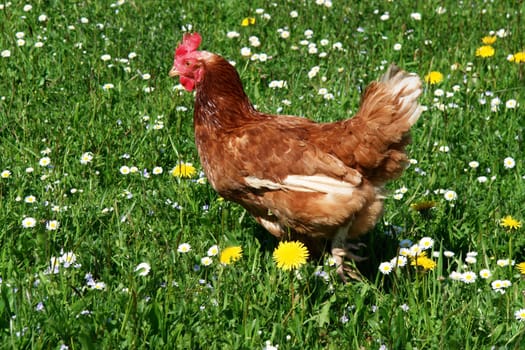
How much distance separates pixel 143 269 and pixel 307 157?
3.45ft

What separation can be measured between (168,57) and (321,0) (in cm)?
173

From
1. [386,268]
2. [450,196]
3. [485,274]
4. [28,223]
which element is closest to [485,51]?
[450,196]

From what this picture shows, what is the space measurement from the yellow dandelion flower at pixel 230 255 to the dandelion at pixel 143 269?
0.38 m

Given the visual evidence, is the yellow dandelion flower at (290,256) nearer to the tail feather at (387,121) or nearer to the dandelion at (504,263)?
the tail feather at (387,121)

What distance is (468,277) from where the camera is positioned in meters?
4.21

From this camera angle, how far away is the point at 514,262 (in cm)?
454

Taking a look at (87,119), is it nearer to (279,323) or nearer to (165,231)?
(165,231)

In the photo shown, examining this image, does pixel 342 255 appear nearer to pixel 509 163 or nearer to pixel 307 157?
pixel 307 157

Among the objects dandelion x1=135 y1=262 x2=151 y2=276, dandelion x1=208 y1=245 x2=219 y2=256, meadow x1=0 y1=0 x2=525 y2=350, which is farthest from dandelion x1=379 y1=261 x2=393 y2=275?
dandelion x1=135 y1=262 x2=151 y2=276

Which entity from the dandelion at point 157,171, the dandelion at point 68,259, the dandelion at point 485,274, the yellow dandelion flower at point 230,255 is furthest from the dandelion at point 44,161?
the dandelion at point 485,274

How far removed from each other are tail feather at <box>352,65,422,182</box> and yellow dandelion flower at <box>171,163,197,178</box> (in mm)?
1222

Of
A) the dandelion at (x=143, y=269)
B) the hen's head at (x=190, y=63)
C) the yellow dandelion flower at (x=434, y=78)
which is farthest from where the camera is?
the yellow dandelion flower at (x=434, y=78)

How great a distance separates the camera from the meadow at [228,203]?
3.95 m

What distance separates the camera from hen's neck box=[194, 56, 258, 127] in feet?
16.1
